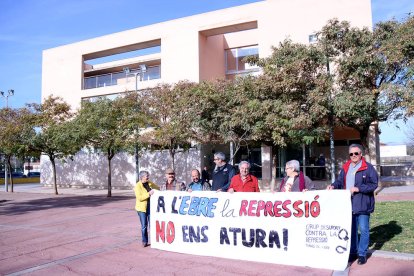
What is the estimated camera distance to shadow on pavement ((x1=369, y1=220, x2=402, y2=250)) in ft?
23.0

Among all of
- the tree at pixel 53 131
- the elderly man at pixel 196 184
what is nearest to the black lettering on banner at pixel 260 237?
the elderly man at pixel 196 184

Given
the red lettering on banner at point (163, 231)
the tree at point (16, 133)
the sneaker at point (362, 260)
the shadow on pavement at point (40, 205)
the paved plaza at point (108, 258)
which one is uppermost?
the tree at point (16, 133)

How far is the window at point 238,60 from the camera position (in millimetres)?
27663

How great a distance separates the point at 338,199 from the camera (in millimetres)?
5902

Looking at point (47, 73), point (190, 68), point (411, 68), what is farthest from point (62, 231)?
point (47, 73)

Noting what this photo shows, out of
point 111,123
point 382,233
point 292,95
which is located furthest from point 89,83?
point 382,233

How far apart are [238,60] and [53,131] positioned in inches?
542

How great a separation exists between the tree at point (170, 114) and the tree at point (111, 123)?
68 centimetres

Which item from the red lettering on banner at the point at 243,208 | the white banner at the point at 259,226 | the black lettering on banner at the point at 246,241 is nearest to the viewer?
the white banner at the point at 259,226

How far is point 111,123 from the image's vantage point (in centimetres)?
2066

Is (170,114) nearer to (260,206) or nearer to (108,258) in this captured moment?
(108,258)

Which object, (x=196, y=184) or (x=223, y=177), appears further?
(x=196, y=184)

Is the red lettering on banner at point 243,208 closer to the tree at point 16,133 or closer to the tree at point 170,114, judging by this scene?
the tree at point 170,114

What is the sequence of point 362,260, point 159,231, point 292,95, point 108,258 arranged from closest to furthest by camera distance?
point 362,260
point 108,258
point 159,231
point 292,95
